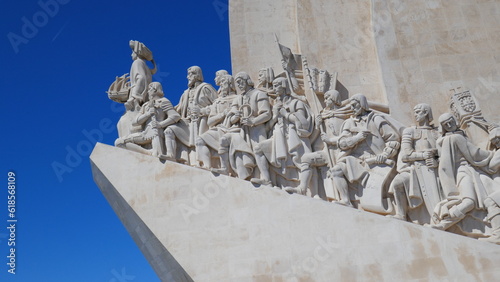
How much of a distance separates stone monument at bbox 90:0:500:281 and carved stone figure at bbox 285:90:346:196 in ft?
0.07

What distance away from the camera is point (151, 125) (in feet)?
28.5

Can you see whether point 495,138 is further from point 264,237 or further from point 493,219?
point 264,237

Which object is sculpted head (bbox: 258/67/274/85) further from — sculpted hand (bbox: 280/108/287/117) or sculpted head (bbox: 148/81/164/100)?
sculpted head (bbox: 148/81/164/100)

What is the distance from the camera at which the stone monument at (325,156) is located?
695cm

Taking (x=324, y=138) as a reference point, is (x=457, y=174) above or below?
below

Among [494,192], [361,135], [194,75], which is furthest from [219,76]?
[494,192]

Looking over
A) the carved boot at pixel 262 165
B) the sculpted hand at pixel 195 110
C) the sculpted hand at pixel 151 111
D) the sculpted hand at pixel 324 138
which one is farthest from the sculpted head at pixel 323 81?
the sculpted hand at pixel 151 111

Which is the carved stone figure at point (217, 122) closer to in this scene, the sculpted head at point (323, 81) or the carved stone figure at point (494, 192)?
the sculpted head at point (323, 81)

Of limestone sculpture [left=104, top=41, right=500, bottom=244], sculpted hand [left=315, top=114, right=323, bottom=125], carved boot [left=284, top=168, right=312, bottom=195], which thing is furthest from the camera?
sculpted hand [left=315, top=114, right=323, bottom=125]

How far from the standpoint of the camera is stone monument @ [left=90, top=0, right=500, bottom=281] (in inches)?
274

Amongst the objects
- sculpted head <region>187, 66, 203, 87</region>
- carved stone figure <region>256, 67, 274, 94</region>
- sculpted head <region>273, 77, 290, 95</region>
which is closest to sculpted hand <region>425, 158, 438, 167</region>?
sculpted head <region>273, 77, 290, 95</region>

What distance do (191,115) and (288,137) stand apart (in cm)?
164

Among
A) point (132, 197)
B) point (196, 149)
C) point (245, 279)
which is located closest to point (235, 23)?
point (196, 149)

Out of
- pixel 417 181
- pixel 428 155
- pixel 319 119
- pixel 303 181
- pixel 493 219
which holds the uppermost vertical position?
pixel 319 119
